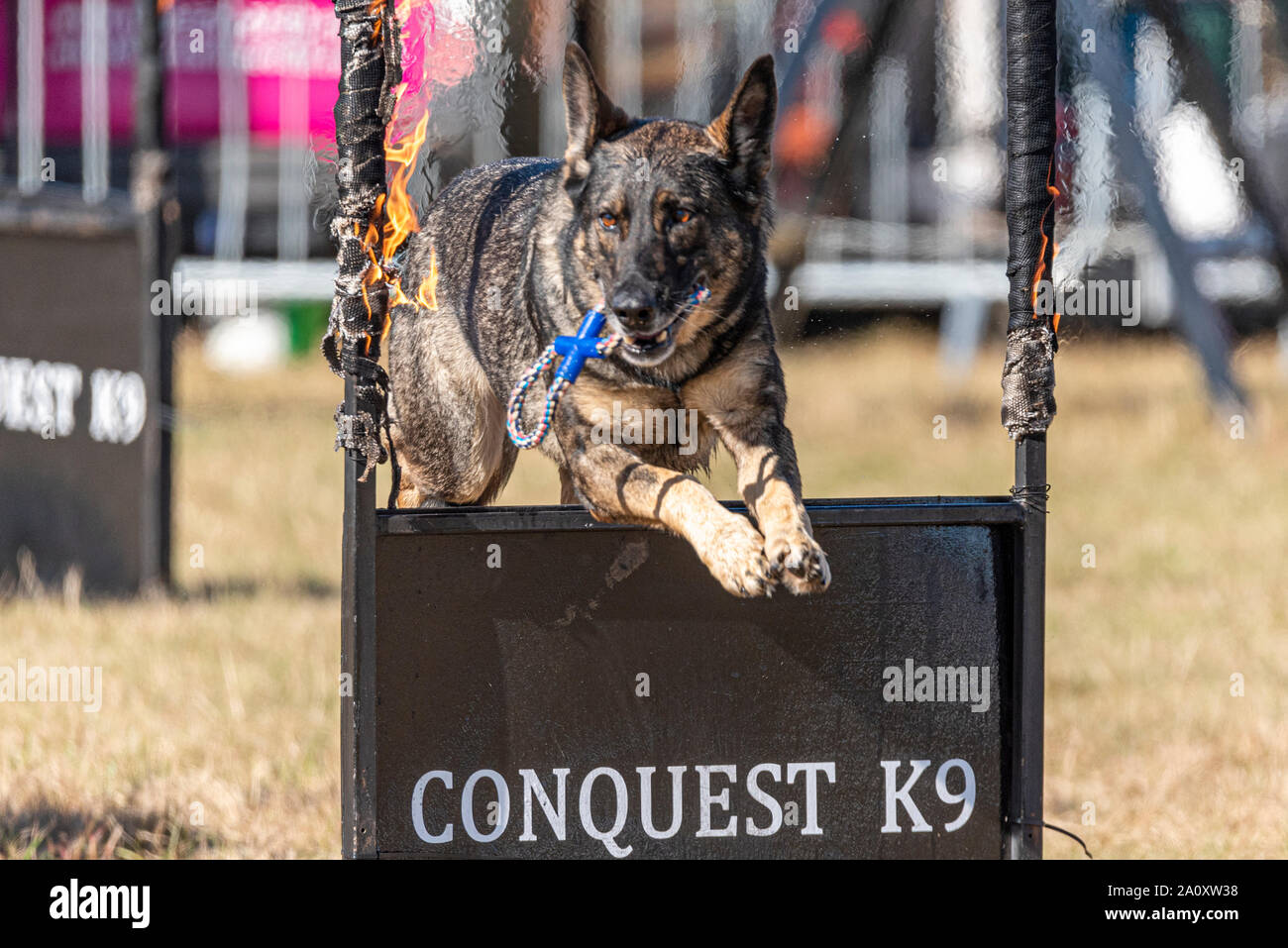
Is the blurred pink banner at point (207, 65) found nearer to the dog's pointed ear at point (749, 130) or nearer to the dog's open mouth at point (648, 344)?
the dog's pointed ear at point (749, 130)

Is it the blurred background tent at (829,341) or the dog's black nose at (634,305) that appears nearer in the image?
the dog's black nose at (634,305)

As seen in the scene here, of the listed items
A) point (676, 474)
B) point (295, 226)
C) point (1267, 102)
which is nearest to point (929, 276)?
point (1267, 102)

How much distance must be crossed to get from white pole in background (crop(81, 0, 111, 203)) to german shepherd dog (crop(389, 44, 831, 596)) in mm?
11067

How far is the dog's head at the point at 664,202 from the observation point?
11.8ft

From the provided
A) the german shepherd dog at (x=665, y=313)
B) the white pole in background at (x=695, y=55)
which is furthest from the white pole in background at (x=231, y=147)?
the german shepherd dog at (x=665, y=313)

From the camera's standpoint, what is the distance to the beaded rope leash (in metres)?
3.65

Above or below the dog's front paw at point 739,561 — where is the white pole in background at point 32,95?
above

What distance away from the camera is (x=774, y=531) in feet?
10.9

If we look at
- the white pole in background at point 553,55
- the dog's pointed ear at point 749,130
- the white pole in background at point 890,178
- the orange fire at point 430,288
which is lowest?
the orange fire at point 430,288

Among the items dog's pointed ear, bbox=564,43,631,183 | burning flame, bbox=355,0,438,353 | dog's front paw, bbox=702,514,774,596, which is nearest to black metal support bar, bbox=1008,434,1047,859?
dog's front paw, bbox=702,514,774,596

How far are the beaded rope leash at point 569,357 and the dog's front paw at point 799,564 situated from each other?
68 centimetres

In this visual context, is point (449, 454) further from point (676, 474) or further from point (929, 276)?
point (929, 276)

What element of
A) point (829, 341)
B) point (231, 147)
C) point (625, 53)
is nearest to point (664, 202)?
point (829, 341)

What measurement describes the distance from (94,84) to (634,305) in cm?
1237
